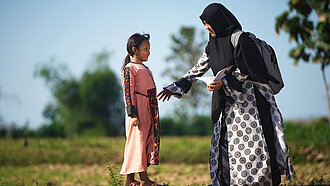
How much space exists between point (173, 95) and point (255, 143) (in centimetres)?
106

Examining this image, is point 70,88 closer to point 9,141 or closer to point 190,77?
point 9,141

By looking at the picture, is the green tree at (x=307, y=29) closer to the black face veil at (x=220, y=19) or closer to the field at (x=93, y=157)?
the field at (x=93, y=157)

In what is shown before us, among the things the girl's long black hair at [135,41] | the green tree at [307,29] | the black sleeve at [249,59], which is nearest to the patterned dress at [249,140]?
the black sleeve at [249,59]

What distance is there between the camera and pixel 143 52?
12.6ft

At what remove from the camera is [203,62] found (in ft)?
12.7

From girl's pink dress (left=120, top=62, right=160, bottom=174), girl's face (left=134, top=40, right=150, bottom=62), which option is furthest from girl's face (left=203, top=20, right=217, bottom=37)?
girl's pink dress (left=120, top=62, right=160, bottom=174)

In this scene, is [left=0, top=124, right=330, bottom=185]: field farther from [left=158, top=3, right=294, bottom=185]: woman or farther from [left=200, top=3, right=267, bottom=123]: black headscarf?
[left=200, top=3, right=267, bottom=123]: black headscarf

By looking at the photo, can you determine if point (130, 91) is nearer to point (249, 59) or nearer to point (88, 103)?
point (249, 59)

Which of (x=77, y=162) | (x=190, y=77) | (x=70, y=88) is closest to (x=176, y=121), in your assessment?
(x=70, y=88)

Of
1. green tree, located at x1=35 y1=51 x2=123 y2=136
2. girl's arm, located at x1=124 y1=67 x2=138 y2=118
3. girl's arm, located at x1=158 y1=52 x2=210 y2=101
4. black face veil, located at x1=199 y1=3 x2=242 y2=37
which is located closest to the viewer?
black face veil, located at x1=199 y1=3 x2=242 y2=37

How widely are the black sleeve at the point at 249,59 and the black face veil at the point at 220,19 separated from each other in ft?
0.69

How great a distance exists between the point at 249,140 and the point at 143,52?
1526 millimetres

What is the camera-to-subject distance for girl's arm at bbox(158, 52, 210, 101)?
3.81 metres

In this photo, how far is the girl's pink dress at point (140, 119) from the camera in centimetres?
366
